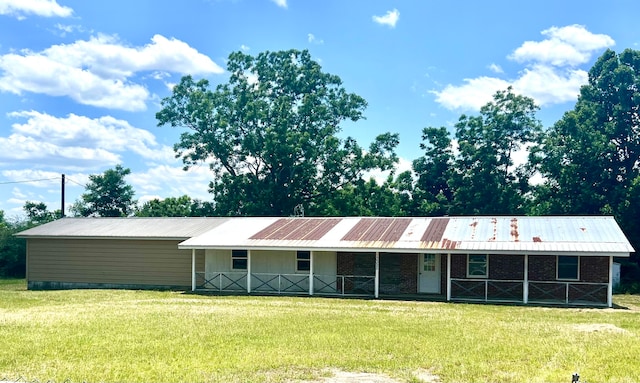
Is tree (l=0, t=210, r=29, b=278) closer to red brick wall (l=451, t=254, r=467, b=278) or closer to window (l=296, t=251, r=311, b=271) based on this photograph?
window (l=296, t=251, r=311, b=271)

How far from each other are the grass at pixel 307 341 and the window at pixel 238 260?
5.08 metres

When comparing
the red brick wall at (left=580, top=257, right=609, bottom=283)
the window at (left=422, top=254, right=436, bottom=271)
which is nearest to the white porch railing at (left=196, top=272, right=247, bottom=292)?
the window at (left=422, top=254, right=436, bottom=271)

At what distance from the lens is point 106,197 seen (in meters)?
45.1

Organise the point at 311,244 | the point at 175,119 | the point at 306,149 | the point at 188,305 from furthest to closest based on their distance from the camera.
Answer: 1. the point at 175,119
2. the point at 306,149
3. the point at 311,244
4. the point at 188,305

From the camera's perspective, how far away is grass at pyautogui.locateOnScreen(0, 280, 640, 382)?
933 cm

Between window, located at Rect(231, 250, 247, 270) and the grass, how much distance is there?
5.08m

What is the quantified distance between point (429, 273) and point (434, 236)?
61.3 inches

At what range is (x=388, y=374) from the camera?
9.17 m

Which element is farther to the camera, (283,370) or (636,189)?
(636,189)

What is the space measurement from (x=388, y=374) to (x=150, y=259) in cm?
1832

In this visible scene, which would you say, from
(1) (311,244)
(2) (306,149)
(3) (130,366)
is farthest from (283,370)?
(2) (306,149)

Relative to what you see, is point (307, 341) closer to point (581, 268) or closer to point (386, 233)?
point (386, 233)

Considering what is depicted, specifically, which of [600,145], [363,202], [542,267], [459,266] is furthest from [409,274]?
[363,202]

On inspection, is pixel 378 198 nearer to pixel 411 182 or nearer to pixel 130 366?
pixel 411 182
